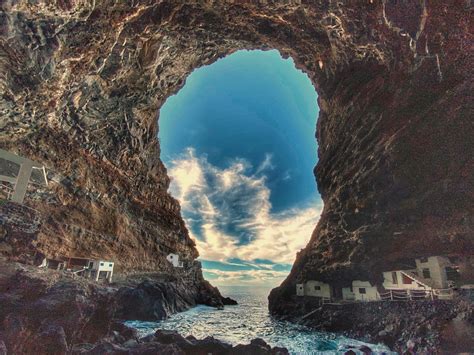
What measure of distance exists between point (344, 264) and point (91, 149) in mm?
26556

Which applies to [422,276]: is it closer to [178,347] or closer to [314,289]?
[314,289]

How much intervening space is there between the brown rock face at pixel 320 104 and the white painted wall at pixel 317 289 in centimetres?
76

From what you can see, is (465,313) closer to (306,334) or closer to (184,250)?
(306,334)

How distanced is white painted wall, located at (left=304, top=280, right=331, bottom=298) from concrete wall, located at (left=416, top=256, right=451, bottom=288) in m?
7.66

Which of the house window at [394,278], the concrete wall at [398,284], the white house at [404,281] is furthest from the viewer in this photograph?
the house window at [394,278]

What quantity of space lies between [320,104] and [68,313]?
29.3m

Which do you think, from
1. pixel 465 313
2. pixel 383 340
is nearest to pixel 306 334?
pixel 383 340

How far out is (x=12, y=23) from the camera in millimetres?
14977

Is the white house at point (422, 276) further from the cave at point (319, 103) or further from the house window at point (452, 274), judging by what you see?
the cave at point (319, 103)

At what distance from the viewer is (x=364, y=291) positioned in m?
20.6

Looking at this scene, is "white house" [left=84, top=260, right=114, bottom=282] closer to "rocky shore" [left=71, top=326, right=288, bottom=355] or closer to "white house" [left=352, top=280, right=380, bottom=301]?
"rocky shore" [left=71, top=326, right=288, bottom=355]

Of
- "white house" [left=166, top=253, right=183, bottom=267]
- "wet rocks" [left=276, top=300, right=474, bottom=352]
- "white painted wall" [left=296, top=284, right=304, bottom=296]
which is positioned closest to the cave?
"white painted wall" [left=296, top=284, right=304, bottom=296]

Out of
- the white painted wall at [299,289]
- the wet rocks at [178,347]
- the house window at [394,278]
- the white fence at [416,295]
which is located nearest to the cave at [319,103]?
the house window at [394,278]

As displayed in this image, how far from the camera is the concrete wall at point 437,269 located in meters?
16.6
